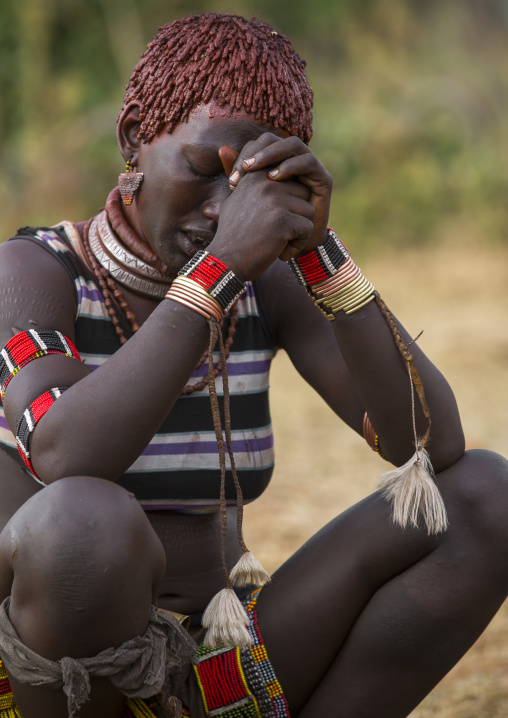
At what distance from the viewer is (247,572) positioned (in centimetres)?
210

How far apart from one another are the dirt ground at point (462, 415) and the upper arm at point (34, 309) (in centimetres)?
164

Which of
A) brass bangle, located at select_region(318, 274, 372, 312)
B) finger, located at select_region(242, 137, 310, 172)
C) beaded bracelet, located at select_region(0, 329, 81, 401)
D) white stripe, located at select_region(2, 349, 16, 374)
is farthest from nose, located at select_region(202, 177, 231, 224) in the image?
white stripe, located at select_region(2, 349, 16, 374)

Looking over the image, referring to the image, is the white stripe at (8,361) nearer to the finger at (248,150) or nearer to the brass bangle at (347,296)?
the finger at (248,150)

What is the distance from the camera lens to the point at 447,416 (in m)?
2.25

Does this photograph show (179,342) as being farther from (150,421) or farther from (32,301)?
(32,301)

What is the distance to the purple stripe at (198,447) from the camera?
2.32 m

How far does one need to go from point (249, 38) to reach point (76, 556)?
4.12 ft

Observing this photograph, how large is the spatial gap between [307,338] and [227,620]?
85 centimetres

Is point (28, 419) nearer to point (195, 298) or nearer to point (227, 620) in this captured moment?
point (195, 298)

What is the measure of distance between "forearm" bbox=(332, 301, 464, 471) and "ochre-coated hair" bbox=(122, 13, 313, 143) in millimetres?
491

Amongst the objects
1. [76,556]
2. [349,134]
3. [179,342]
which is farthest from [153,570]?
[349,134]

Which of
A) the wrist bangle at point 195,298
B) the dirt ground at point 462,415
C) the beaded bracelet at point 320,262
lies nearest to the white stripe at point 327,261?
the beaded bracelet at point 320,262

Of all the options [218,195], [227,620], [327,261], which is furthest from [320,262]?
[227,620]

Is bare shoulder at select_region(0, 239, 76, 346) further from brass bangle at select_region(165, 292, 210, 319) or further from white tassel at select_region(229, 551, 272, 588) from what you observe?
white tassel at select_region(229, 551, 272, 588)
